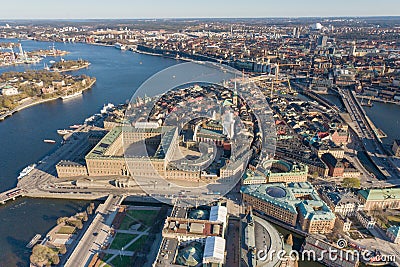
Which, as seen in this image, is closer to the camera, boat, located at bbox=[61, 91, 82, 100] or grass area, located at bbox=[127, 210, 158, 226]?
grass area, located at bbox=[127, 210, 158, 226]

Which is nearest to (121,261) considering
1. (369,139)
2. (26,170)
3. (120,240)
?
(120,240)

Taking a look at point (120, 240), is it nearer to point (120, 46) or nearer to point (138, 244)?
point (138, 244)

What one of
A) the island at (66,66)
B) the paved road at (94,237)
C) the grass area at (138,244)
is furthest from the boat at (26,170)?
the island at (66,66)

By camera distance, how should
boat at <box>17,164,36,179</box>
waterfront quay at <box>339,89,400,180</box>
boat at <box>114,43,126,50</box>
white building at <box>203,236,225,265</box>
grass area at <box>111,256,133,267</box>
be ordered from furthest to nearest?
boat at <box>114,43,126,50</box>, waterfront quay at <box>339,89,400,180</box>, boat at <box>17,164,36,179</box>, grass area at <box>111,256,133,267</box>, white building at <box>203,236,225,265</box>

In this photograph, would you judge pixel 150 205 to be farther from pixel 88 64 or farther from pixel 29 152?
pixel 88 64

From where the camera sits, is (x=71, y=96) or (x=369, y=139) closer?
(x=369, y=139)

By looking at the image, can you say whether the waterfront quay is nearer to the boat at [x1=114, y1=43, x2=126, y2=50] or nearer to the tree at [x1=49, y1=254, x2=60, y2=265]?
the tree at [x1=49, y1=254, x2=60, y2=265]

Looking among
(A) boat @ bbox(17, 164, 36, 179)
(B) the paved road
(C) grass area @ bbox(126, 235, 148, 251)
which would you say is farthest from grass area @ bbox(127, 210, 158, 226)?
(A) boat @ bbox(17, 164, 36, 179)
